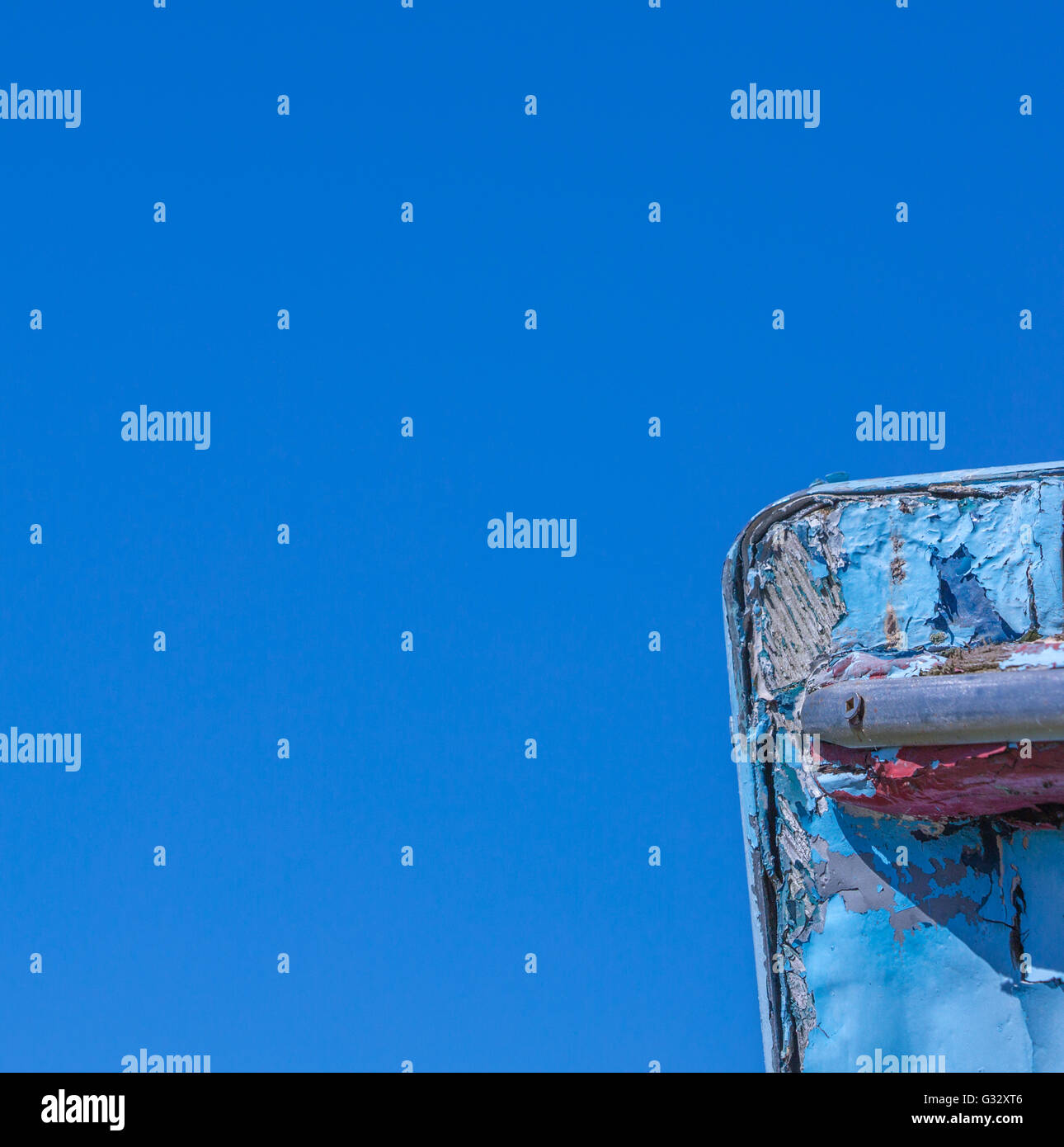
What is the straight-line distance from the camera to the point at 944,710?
159cm

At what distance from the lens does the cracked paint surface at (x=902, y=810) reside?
66.1 inches

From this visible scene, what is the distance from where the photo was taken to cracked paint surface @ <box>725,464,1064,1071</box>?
1.68 metres

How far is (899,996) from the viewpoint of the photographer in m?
1.76

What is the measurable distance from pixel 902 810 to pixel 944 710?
0.78 feet

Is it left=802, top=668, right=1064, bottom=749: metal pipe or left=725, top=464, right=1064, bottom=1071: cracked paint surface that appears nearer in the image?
left=802, top=668, right=1064, bottom=749: metal pipe

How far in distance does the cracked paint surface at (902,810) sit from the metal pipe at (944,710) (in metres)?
0.04

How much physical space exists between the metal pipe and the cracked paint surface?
0.04m

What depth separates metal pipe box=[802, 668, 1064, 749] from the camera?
1512mm
